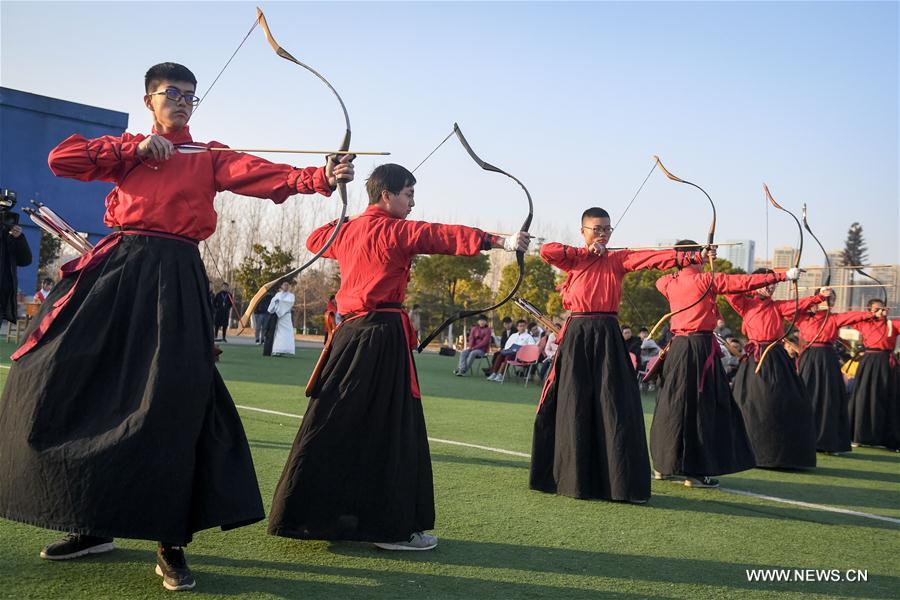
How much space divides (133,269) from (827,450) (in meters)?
8.48

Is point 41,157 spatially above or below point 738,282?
above

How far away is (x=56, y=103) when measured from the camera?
21.2m

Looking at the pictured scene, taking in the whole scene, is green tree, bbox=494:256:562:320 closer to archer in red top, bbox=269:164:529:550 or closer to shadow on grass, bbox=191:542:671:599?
archer in red top, bbox=269:164:529:550

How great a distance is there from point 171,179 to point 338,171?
0.72 meters

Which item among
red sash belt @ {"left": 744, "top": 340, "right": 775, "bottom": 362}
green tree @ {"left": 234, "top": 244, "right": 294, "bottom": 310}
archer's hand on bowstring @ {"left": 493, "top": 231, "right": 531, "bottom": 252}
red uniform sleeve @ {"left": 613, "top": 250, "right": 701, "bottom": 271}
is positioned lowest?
red sash belt @ {"left": 744, "top": 340, "right": 775, "bottom": 362}

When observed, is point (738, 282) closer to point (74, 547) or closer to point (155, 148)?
point (155, 148)

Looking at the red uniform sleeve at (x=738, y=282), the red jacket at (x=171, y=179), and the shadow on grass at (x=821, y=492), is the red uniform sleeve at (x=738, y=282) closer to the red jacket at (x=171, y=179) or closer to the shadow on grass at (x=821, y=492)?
the shadow on grass at (x=821, y=492)

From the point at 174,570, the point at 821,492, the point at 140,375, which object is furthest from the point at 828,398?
the point at 140,375

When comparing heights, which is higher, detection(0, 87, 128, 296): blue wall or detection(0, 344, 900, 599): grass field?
detection(0, 87, 128, 296): blue wall

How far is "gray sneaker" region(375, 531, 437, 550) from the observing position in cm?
419

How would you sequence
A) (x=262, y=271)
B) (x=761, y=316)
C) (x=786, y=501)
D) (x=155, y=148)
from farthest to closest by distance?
1. (x=262, y=271)
2. (x=761, y=316)
3. (x=786, y=501)
4. (x=155, y=148)

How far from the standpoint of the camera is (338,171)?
11.4 feet

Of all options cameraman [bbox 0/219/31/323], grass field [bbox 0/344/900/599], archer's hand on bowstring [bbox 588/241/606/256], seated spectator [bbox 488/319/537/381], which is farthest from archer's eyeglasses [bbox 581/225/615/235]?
seated spectator [bbox 488/319/537/381]

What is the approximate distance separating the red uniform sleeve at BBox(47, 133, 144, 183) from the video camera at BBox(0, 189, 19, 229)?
5.33m
